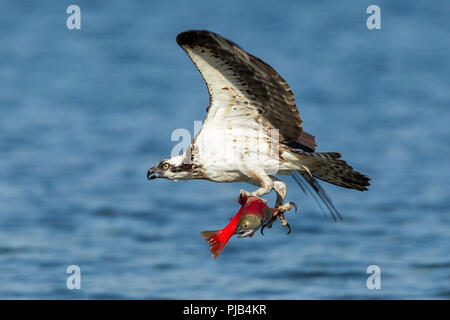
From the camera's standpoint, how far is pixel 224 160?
10.7m

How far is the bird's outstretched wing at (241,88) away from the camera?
9758mm

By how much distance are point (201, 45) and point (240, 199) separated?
1.62 meters

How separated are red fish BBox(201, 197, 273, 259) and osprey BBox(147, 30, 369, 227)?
0.31m

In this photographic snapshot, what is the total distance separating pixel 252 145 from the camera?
1078 centimetres

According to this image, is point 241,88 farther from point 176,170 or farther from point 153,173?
point 153,173

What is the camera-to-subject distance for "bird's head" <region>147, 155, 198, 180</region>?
1091 cm

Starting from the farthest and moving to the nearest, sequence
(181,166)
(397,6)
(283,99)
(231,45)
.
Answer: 1. (397,6)
2. (181,166)
3. (283,99)
4. (231,45)

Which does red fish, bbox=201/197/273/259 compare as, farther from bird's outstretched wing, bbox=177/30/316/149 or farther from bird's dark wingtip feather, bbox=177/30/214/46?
bird's dark wingtip feather, bbox=177/30/214/46

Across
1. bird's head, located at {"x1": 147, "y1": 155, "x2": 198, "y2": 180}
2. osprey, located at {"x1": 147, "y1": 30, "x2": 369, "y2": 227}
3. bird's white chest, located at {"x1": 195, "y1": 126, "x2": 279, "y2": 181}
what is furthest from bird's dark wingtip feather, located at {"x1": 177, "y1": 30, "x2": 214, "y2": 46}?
bird's head, located at {"x1": 147, "y1": 155, "x2": 198, "y2": 180}

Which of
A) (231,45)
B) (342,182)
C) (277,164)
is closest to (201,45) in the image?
(231,45)

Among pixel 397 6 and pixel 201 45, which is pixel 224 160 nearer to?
pixel 201 45

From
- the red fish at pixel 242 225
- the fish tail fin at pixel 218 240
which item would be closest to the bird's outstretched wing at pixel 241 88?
the red fish at pixel 242 225

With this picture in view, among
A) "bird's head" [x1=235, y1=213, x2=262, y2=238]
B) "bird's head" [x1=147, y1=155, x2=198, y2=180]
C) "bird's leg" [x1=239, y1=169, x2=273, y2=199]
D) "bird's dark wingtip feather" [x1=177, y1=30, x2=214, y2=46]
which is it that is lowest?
"bird's head" [x1=235, y1=213, x2=262, y2=238]

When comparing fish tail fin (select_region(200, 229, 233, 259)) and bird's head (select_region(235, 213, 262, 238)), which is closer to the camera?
fish tail fin (select_region(200, 229, 233, 259))
